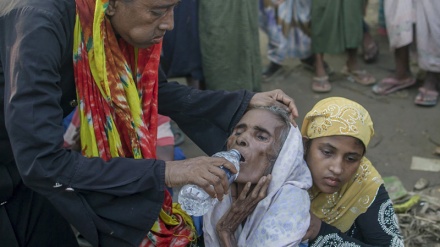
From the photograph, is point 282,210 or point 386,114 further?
point 386,114

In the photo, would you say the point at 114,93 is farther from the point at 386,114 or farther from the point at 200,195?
the point at 386,114

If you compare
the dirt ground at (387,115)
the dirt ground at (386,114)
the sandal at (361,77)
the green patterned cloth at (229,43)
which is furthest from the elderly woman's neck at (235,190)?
the sandal at (361,77)

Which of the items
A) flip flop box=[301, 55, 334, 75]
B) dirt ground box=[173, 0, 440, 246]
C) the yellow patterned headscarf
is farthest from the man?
flip flop box=[301, 55, 334, 75]

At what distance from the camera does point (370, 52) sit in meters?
6.59

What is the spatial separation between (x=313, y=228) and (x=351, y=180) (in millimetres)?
332

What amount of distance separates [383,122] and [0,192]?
371 centimetres

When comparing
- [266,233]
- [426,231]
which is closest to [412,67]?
[426,231]

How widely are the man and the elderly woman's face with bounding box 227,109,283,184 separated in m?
0.07

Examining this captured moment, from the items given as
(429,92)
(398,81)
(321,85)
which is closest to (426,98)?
(429,92)

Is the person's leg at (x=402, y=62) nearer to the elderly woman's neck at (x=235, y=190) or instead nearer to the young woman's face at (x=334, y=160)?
the young woman's face at (x=334, y=160)

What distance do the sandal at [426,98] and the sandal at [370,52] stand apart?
95cm

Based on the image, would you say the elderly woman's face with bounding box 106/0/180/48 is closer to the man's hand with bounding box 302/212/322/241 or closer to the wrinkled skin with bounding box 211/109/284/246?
the wrinkled skin with bounding box 211/109/284/246

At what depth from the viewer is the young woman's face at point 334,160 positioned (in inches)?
114

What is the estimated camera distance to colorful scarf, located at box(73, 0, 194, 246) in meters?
2.38
